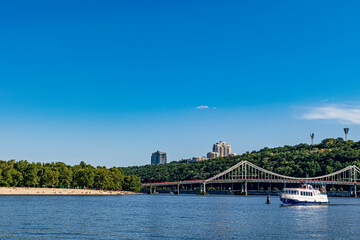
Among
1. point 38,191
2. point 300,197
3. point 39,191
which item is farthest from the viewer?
point 39,191

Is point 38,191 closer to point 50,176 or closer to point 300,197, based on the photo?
point 50,176

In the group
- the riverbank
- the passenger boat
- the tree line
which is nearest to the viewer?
the passenger boat

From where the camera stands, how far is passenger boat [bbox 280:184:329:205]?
114 meters

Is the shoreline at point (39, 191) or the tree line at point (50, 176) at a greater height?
the tree line at point (50, 176)

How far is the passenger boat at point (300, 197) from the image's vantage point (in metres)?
114

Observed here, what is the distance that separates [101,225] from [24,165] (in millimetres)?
114257

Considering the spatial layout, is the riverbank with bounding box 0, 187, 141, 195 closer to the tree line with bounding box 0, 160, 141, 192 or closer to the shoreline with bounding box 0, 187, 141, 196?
the shoreline with bounding box 0, 187, 141, 196

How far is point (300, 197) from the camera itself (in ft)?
377

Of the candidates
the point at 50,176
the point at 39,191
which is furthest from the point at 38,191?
the point at 50,176

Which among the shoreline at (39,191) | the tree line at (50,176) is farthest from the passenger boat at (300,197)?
the tree line at (50,176)

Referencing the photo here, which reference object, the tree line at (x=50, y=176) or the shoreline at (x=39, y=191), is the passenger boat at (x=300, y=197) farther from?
the tree line at (x=50, y=176)

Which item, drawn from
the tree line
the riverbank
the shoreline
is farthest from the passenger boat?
the tree line

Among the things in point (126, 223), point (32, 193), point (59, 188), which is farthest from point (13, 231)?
point (59, 188)

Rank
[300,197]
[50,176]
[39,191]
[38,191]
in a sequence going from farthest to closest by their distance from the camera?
1. [50,176]
2. [39,191]
3. [38,191]
4. [300,197]
